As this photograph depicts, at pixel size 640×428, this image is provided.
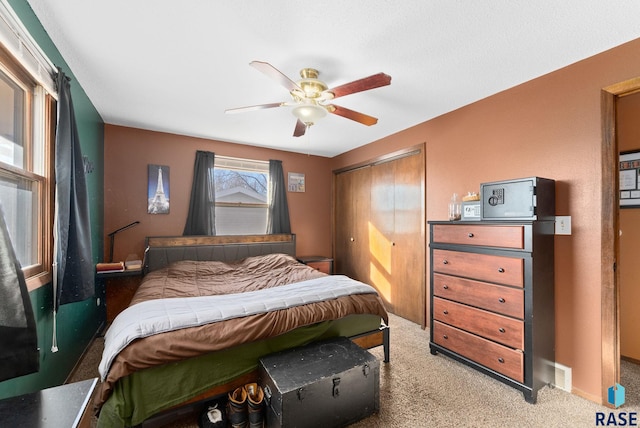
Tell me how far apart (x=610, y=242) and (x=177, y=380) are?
3044 millimetres

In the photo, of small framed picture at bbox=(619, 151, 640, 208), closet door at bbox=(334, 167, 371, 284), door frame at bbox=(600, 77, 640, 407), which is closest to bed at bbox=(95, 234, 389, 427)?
door frame at bbox=(600, 77, 640, 407)

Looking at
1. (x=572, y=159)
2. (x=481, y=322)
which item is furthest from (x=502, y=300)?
(x=572, y=159)

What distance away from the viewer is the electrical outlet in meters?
2.14

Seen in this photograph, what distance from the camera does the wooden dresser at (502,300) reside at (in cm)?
201

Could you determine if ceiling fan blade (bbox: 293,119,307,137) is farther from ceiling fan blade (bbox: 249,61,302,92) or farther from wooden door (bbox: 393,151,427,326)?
wooden door (bbox: 393,151,427,326)

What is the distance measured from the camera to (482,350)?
2262mm

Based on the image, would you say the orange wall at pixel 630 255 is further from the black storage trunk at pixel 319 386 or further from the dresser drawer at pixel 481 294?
the black storage trunk at pixel 319 386

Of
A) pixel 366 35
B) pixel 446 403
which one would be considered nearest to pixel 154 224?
pixel 366 35

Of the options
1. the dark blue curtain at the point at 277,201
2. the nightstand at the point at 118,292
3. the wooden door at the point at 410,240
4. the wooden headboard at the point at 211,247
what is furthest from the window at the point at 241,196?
the wooden door at the point at 410,240

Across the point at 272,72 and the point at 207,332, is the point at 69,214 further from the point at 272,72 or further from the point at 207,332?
the point at 272,72

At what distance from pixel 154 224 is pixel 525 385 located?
14.3ft

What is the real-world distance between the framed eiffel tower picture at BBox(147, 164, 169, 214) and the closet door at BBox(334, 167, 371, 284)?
280cm

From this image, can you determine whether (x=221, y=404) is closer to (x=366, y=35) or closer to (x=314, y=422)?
(x=314, y=422)

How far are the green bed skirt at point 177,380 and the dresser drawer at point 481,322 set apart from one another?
4.60ft
